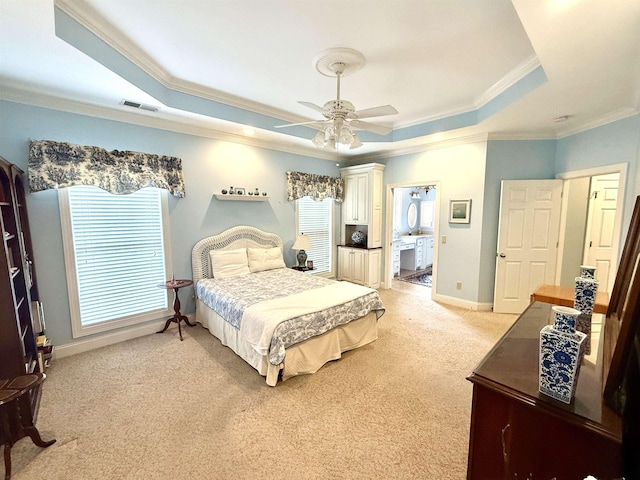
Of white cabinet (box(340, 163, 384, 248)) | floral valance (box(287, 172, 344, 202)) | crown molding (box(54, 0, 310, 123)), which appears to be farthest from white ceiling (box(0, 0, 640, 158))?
white cabinet (box(340, 163, 384, 248))

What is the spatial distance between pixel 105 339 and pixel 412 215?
6916 mm

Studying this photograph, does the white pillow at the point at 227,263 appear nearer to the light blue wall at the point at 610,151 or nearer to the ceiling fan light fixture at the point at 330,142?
the ceiling fan light fixture at the point at 330,142

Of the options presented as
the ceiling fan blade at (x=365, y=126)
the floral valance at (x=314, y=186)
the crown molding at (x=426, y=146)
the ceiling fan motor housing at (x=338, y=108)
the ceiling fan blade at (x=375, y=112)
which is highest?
the crown molding at (x=426, y=146)

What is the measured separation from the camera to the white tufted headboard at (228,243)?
385cm

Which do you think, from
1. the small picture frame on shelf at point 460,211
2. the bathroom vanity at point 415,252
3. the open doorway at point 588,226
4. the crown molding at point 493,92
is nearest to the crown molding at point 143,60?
the crown molding at point 493,92

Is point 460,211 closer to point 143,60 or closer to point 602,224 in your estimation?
point 602,224

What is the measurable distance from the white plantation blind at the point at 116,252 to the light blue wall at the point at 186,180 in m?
0.16

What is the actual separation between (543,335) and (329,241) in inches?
185

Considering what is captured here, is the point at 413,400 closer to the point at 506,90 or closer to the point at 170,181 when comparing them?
the point at 506,90

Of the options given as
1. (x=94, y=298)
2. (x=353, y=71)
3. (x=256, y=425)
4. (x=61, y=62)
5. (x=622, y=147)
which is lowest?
(x=256, y=425)

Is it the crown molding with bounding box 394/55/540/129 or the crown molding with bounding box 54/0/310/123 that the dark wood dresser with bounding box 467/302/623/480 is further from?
the crown molding with bounding box 54/0/310/123

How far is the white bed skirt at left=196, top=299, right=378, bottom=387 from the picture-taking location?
2.51 metres

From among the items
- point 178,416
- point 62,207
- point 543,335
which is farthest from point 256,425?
point 62,207

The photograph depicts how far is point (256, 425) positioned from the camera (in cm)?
204
